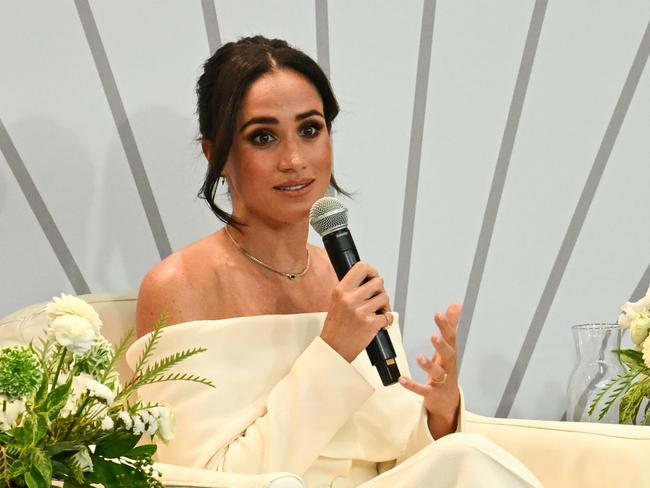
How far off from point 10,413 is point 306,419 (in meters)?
0.81

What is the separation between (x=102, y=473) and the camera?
1.32 metres

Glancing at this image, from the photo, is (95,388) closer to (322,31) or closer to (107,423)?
(107,423)

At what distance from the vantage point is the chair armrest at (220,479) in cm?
158

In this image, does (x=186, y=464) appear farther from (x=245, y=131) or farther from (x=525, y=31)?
(x=525, y=31)

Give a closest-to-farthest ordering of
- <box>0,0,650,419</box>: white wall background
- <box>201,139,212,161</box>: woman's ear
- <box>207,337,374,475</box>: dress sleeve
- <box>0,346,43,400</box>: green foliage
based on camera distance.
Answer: <box>0,346,43,400</box>: green foliage < <box>207,337,374,475</box>: dress sleeve < <box>201,139,212,161</box>: woman's ear < <box>0,0,650,419</box>: white wall background

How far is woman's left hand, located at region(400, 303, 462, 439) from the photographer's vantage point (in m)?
2.03

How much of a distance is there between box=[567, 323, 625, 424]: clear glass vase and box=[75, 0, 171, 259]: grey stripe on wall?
1.16 meters

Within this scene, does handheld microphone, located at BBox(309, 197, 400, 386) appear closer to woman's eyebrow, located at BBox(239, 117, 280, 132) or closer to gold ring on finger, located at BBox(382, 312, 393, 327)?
gold ring on finger, located at BBox(382, 312, 393, 327)

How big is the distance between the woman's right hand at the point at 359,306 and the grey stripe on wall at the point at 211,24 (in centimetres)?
101

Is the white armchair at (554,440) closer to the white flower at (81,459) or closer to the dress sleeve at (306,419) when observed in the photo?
the dress sleeve at (306,419)

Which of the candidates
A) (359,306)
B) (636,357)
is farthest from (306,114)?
(636,357)

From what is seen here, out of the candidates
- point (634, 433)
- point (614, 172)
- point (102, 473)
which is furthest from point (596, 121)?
point (102, 473)

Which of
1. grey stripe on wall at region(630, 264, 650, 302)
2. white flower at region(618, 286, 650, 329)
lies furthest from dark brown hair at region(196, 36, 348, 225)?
grey stripe on wall at region(630, 264, 650, 302)

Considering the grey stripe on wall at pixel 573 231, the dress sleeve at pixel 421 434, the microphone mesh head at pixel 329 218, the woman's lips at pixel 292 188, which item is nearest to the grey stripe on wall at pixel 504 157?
the grey stripe on wall at pixel 573 231
